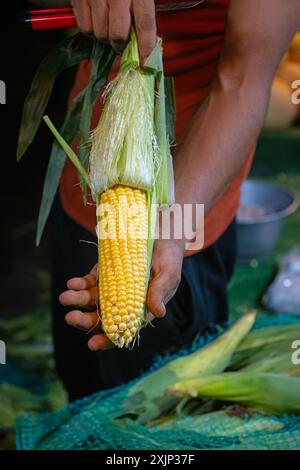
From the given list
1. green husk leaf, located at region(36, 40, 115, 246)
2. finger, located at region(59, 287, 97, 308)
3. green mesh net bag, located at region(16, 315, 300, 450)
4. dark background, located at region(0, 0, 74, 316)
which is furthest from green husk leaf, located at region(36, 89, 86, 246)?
dark background, located at region(0, 0, 74, 316)

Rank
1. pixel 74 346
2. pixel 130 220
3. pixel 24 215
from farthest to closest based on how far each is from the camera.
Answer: pixel 24 215, pixel 74 346, pixel 130 220

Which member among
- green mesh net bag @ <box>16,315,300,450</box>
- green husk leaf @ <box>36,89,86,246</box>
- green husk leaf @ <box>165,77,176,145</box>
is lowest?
green mesh net bag @ <box>16,315,300,450</box>

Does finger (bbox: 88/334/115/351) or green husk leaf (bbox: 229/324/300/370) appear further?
green husk leaf (bbox: 229/324/300/370)

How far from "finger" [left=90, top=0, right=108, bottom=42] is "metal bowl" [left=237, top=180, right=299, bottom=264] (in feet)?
5.46

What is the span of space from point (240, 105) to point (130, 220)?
13.5 inches

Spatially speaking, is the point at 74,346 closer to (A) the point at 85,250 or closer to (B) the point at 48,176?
(A) the point at 85,250

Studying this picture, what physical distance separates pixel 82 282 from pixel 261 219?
1.75 m

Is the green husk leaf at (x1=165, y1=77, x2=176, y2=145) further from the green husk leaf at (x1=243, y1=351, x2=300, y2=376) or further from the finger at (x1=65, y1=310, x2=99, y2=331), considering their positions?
the green husk leaf at (x1=243, y1=351, x2=300, y2=376)

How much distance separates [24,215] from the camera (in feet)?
11.8

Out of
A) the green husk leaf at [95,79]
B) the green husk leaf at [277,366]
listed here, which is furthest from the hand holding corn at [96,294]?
the green husk leaf at [277,366]

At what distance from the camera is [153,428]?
1.47 m

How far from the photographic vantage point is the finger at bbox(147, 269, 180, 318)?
1002mm

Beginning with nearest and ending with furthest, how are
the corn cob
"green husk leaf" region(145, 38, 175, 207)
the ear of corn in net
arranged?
1. the corn cob
2. "green husk leaf" region(145, 38, 175, 207)
3. the ear of corn in net
